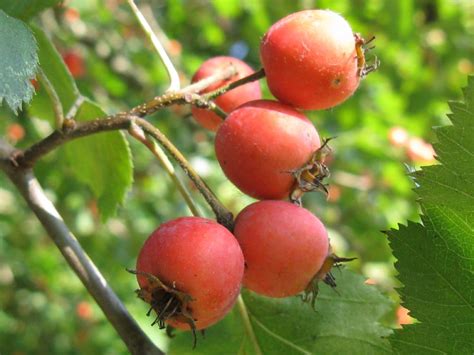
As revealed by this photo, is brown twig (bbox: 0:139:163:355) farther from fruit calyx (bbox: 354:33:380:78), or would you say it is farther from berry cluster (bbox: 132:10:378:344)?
fruit calyx (bbox: 354:33:380:78)

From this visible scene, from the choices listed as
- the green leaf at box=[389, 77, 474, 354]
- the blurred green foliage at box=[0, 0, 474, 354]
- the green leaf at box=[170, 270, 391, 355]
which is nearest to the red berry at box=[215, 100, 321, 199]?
the green leaf at box=[389, 77, 474, 354]

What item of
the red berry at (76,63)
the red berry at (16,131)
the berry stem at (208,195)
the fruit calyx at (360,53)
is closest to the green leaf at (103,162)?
the berry stem at (208,195)

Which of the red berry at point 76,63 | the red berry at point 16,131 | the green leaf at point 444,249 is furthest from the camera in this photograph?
the red berry at point 76,63

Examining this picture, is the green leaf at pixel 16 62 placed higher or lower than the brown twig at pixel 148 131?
higher

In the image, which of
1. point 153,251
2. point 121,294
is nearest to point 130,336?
point 153,251

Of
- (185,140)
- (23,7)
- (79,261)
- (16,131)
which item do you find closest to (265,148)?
(79,261)

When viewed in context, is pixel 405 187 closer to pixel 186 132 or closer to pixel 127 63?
pixel 186 132

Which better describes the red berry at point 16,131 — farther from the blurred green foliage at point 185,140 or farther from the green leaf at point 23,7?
the green leaf at point 23,7
